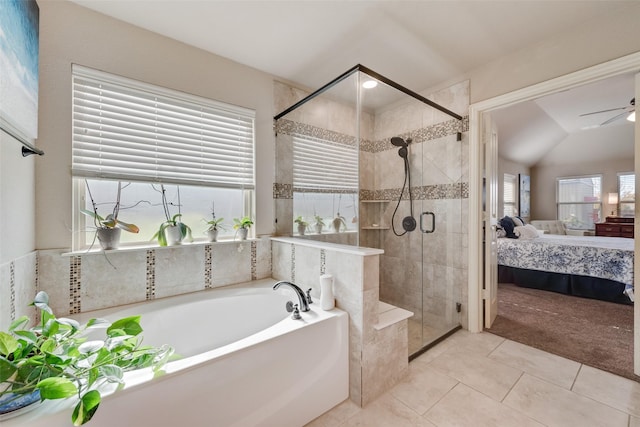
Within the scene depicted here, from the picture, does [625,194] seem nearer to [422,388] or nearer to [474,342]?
[474,342]

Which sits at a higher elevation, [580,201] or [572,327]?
[580,201]

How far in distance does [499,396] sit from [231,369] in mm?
1573

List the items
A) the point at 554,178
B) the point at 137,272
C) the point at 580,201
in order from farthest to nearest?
the point at 554,178
the point at 580,201
the point at 137,272

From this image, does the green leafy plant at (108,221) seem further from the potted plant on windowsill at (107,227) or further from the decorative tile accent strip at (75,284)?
the decorative tile accent strip at (75,284)

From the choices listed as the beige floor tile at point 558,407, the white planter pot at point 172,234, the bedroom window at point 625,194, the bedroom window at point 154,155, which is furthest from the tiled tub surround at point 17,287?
the bedroom window at point 625,194

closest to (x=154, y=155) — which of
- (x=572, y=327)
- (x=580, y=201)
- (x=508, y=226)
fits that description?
(x=572, y=327)

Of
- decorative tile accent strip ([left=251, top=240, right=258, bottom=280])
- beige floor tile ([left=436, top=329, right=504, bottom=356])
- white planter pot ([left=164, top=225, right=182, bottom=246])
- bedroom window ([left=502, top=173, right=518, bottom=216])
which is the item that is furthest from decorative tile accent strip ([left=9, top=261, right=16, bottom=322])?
bedroom window ([left=502, top=173, right=518, bottom=216])

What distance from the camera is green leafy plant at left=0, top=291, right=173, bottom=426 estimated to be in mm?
750

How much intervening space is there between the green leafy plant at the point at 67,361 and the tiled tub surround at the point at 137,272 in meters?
0.72

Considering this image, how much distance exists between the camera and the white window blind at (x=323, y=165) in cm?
190

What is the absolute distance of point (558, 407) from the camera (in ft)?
4.62

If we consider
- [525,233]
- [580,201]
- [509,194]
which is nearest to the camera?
[525,233]

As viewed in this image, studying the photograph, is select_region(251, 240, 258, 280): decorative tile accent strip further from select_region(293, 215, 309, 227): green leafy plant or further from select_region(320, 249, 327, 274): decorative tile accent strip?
select_region(320, 249, 327, 274): decorative tile accent strip

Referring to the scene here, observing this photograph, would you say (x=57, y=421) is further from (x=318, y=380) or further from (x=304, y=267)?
(x=304, y=267)
